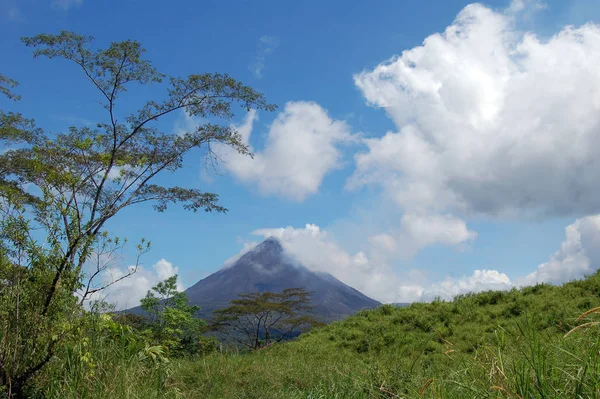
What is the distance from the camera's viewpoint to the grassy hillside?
3.04 m

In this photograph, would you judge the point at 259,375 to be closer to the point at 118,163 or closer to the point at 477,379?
the point at 477,379

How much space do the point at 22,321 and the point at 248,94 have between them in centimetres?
965

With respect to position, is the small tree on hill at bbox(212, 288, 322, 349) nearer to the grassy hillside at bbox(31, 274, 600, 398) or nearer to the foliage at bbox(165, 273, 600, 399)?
the grassy hillside at bbox(31, 274, 600, 398)

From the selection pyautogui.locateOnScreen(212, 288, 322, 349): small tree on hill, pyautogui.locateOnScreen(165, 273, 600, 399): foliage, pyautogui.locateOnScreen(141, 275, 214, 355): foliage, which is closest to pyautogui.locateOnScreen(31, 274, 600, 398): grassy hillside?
pyautogui.locateOnScreen(165, 273, 600, 399): foliage

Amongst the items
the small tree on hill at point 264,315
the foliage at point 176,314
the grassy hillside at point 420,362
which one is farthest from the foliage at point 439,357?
the small tree on hill at point 264,315

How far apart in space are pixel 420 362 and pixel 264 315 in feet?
75.4

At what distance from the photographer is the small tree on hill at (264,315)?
99.6ft

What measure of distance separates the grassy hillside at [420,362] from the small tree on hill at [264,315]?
1591cm

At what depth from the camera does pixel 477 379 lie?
3.44 metres

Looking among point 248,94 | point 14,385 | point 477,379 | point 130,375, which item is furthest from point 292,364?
point 248,94

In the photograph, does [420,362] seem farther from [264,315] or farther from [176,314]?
[264,315]

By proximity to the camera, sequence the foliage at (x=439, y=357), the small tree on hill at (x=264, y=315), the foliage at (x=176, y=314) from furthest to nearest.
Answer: the small tree on hill at (x=264, y=315)
the foliage at (x=176, y=314)
the foliage at (x=439, y=357)

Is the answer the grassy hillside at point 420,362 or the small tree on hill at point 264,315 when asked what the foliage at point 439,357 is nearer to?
the grassy hillside at point 420,362

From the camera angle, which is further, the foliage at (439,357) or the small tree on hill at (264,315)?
the small tree on hill at (264,315)
